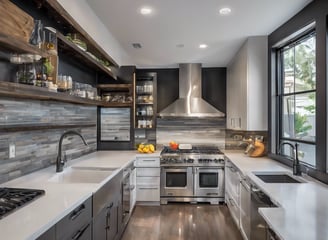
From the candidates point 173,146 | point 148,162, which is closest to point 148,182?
point 148,162

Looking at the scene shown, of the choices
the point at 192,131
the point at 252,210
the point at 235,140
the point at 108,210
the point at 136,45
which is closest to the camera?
the point at 108,210

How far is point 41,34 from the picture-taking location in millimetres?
1956

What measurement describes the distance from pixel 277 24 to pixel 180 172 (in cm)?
273

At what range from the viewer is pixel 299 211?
→ 1.61 meters

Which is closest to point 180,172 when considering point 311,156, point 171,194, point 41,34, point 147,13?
point 171,194

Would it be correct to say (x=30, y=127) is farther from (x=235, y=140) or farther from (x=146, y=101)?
(x=235, y=140)

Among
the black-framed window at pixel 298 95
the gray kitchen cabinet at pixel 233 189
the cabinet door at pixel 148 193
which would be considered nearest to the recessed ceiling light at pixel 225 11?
the black-framed window at pixel 298 95

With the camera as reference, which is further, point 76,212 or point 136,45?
point 136,45

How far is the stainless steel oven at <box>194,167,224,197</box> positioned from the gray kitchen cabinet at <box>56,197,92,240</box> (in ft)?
9.06

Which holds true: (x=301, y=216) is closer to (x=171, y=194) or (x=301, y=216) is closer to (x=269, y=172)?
(x=269, y=172)

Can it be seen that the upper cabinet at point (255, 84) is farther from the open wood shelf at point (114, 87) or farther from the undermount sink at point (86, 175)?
the undermount sink at point (86, 175)

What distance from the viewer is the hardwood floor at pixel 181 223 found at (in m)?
3.23

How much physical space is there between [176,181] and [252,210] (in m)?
2.01

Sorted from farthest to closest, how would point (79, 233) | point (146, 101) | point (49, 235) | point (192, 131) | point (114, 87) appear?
point (192, 131), point (146, 101), point (114, 87), point (79, 233), point (49, 235)
